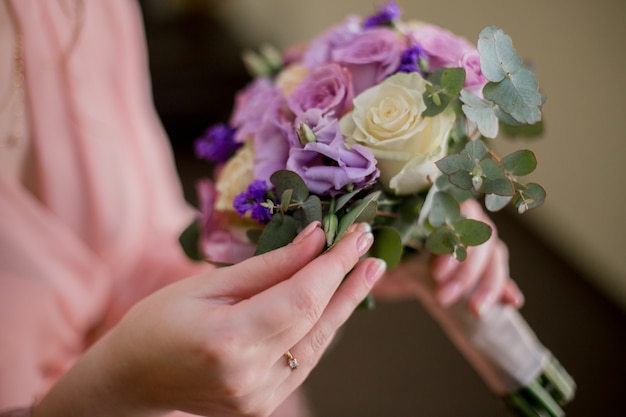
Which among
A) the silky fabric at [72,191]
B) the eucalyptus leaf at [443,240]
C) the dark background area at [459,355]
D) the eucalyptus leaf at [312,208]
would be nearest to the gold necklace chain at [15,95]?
the silky fabric at [72,191]

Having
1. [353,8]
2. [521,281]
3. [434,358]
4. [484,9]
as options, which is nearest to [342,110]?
[434,358]

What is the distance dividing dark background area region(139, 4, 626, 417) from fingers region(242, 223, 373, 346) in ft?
4.38

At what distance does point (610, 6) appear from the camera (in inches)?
73.4

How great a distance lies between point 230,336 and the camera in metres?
0.48

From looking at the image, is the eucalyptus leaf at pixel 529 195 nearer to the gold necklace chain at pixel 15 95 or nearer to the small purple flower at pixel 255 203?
the small purple flower at pixel 255 203

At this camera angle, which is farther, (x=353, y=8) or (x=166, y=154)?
(x=353, y=8)

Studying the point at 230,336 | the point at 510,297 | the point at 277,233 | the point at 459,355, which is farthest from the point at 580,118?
the point at 230,336

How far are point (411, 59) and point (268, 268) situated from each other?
27 centimetres

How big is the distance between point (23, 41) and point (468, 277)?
0.74 meters

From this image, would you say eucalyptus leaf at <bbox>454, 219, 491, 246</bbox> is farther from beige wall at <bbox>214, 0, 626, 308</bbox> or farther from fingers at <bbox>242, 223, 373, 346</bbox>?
beige wall at <bbox>214, 0, 626, 308</bbox>

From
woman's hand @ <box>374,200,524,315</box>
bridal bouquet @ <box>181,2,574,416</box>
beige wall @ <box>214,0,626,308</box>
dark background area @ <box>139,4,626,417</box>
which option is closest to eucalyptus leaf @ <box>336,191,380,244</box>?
bridal bouquet @ <box>181,2,574,416</box>

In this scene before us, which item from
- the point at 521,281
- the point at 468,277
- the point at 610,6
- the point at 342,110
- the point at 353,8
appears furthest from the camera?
the point at 353,8

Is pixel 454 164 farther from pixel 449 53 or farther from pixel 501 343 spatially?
pixel 501 343

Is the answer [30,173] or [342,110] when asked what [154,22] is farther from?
[342,110]
